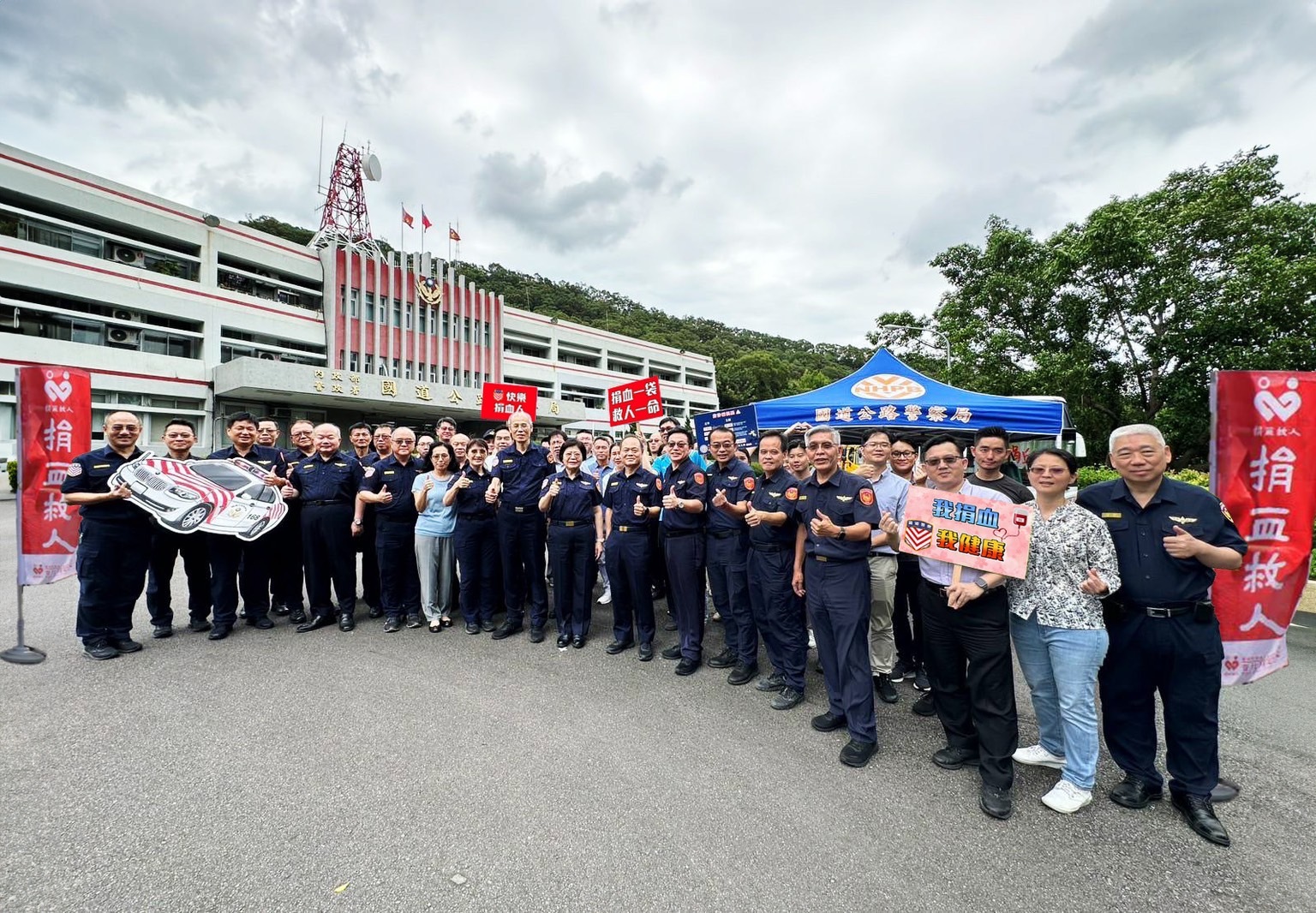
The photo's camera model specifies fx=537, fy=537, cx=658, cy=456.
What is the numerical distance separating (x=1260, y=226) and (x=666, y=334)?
5887 centimetres

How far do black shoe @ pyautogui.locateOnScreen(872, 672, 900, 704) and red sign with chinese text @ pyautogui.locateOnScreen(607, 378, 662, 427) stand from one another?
513cm

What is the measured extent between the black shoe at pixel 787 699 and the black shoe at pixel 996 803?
3.90 feet

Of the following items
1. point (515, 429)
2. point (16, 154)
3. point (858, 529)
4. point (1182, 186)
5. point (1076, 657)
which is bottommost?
point (1076, 657)

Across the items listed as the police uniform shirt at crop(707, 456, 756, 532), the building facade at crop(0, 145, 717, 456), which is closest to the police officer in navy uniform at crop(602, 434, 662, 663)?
the police uniform shirt at crop(707, 456, 756, 532)

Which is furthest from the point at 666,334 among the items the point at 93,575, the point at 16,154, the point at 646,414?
the point at 93,575

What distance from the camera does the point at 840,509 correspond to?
3195mm

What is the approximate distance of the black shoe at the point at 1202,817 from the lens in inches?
90.5

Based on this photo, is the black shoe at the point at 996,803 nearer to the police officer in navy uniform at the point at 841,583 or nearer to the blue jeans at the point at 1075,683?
the blue jeans at the point at 1075,683

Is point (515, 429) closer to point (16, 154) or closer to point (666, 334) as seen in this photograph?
point (16, 154)

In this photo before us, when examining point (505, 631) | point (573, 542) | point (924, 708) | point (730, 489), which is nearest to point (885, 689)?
point (924, 708)

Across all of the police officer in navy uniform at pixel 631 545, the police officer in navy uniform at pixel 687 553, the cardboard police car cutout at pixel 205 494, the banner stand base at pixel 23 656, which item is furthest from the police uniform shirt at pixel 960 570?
the banner stand base at pixel 23 656

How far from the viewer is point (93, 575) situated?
167 inches

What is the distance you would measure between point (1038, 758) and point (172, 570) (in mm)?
6735

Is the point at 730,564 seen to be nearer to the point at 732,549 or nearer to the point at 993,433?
the point at 732,549
